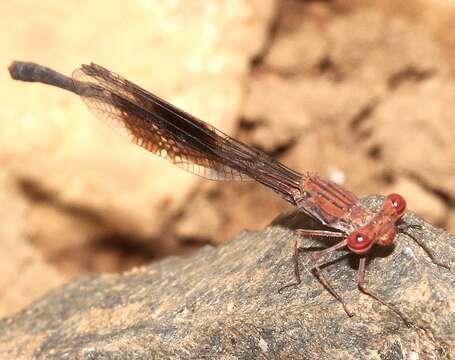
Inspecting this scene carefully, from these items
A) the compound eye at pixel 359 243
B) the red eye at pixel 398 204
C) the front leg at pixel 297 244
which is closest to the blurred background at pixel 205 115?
the front leg at pixel 297 244

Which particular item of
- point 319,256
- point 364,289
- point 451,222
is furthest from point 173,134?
point 451,222

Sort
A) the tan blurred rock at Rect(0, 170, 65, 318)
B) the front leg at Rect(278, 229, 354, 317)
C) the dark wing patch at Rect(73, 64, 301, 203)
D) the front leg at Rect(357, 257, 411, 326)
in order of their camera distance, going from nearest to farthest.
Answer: the front leg at Rect(357, 257, 411, 326)
the front leg at Rect(278, 229, 354, 317)
the dark wing patch at Rect(73, 64, 301, 203)
the tan blurred rock at Rect(0, 170, 65, 318)

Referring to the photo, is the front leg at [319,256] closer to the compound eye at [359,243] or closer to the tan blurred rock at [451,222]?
the compound eye at [359,243]

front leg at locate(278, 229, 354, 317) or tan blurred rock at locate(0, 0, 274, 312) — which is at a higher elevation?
tan blurred rock at locate(0, 0, 274, 312)

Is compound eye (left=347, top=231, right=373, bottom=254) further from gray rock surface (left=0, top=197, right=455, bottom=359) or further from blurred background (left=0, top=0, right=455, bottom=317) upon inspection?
blurred background (left=0, top=0, right=455, bottom=317)

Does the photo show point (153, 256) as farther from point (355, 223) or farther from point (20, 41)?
point (355, 223)

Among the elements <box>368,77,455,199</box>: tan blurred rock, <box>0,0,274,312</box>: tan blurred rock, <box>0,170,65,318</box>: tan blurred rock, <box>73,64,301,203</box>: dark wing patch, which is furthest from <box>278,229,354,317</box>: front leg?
<box>0,170,65,318</box>: tan blurred rock

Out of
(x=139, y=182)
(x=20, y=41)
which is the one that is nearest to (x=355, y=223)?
(x=139, y=182)
